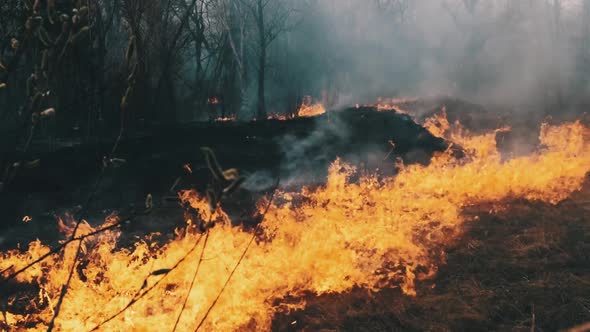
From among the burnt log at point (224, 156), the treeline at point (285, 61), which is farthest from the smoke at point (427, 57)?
the burnt log at point (224, 156)

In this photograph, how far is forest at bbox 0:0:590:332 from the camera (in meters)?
3.82

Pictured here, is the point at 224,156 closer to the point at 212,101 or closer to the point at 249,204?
the point at 249,204

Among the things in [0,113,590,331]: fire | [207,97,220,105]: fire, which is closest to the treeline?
[207,97,220,105]: fire

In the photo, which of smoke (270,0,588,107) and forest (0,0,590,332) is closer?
forest (0,0,590,332)

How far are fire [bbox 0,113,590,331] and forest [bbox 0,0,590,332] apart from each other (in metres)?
0.02

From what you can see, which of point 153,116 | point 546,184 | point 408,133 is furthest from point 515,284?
point 153,116

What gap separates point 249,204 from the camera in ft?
27.2

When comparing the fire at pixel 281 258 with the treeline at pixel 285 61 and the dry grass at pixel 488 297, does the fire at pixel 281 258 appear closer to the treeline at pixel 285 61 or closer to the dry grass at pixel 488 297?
the dry grass at pixel 488 297

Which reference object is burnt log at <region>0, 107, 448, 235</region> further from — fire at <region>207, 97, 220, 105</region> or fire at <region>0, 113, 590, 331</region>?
fire at <region>207, 97, 220, 105</region>

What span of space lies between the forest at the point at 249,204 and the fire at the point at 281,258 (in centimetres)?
2

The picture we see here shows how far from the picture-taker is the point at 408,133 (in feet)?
39.5

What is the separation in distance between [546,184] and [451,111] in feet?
38.8

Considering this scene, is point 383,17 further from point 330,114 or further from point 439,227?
point 439,227

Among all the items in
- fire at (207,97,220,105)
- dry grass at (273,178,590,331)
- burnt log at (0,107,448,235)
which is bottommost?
dry grass at (273,178,590,331)
